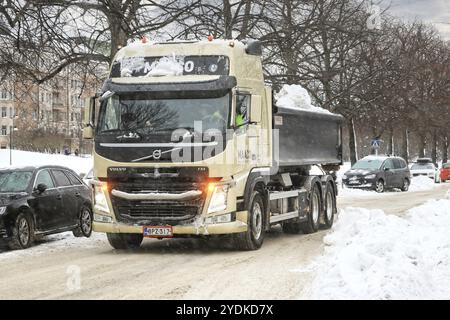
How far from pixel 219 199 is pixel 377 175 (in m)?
24.9

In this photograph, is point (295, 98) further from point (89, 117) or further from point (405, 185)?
point (405, 185)

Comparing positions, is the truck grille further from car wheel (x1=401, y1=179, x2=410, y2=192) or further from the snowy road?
car wheel (x1=401, y1=179, x2=410, y2=192)

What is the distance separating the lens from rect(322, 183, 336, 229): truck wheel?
58.0 feet

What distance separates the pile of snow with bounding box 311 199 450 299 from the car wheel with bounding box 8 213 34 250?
527 cm

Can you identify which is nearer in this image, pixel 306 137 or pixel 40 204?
pixel 40 204

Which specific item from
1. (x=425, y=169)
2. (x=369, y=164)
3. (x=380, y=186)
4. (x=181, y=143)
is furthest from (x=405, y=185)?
(x=181, y=143)

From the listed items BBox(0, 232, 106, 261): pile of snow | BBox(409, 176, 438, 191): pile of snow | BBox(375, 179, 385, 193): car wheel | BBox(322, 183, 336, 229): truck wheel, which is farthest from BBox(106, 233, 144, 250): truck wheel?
BBox(409, 176, 438, 191): pile of snow

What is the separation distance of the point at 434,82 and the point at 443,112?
310cm

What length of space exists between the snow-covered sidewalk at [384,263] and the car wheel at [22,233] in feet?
17.3

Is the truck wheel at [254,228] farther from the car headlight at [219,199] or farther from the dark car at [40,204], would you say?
the dark car at [40,204]

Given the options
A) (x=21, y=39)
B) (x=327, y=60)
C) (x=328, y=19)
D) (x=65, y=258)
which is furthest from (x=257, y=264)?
(x=327, y=60)

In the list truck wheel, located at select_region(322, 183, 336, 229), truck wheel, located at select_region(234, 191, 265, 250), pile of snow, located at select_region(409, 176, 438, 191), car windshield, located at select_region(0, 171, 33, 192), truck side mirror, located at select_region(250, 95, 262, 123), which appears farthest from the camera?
pile of snow, located at select_region(409, 176, 438, 191)

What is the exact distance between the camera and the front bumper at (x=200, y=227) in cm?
1205

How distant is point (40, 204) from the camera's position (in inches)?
562
